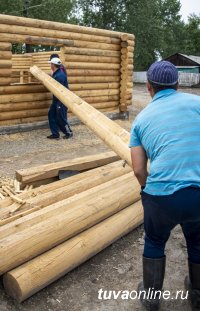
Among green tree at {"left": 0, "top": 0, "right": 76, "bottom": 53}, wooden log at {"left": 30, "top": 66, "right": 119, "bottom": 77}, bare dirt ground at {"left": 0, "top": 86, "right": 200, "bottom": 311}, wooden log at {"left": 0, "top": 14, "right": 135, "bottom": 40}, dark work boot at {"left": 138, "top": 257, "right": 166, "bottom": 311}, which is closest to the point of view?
dark work boot at {"left": 138, "top": 257, "right": 166, "bottom": 311}

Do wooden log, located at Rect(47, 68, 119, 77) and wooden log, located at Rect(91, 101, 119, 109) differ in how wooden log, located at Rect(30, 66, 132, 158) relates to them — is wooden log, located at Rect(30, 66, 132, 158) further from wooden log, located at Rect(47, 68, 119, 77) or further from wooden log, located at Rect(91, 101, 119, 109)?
wooden log, located at Rect(91, 101, 119, 109)

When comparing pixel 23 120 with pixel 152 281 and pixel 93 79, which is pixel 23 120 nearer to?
pixel 93 79

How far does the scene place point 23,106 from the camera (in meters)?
10.7

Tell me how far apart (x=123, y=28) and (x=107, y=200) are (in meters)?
46.1

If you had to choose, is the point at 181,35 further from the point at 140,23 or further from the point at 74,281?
the point at 74,281

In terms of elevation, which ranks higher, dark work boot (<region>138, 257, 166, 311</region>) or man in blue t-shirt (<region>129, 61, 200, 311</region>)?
man in blue t-shirt (<region>129, 61, 200, 311</region>)

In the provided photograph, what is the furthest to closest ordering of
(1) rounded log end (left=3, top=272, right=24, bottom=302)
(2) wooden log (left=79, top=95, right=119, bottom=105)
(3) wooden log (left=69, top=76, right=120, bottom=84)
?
(2) wooden log (left=79, top=95, right=119, bottom=105) < (3) wooden log (left=69, top=76, right=120, bottom=84) < (1) rounded log end (left=3, top=272, right=24, bottom=302)

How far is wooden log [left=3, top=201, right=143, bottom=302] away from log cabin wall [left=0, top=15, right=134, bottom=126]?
6778 mm

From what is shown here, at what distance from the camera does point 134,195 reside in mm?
4941

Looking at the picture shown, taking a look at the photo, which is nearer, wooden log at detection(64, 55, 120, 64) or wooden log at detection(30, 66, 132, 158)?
wooden log at detection(30, 66, 132, 158)

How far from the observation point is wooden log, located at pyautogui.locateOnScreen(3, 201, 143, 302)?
3.25 meters

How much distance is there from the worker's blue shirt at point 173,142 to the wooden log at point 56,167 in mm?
2863

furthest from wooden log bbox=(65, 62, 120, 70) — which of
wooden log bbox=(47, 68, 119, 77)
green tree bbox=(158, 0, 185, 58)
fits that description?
green tree bbox=(158, 0, 185, 58)

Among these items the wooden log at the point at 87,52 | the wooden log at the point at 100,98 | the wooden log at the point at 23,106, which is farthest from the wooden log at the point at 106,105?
the wooden log at the point at 23,106
